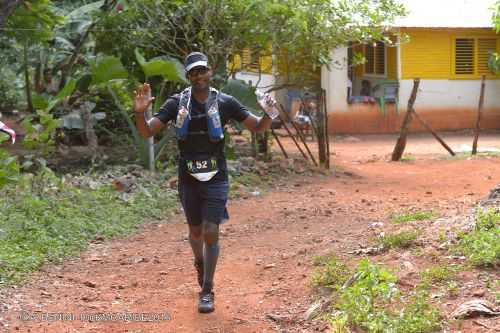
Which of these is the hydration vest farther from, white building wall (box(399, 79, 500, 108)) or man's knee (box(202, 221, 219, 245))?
white building wall (box(399, 79, 500, 108))

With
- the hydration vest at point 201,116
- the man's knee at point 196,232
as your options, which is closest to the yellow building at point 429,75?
the man's knee at point 196,232

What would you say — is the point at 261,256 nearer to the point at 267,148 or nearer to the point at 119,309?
the point at 119,309

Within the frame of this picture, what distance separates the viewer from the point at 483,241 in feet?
17.1

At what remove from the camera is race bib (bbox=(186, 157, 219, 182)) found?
510 cm

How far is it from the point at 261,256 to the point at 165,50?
6390 millimetres

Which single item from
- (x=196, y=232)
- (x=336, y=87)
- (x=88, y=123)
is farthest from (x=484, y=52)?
(x=196, y=232)

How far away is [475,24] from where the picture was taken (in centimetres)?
2020

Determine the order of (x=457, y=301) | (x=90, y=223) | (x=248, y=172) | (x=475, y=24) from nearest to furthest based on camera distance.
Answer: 1. (x=457, y=301)
2. (x=90, y=223)
3. (x=248, y=172)
4. (x=475, y=24)

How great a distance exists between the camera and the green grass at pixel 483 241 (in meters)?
4.94

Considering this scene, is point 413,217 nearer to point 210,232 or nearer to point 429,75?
point 210,232

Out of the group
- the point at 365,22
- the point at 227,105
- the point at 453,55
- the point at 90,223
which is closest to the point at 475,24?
the point at 453,55

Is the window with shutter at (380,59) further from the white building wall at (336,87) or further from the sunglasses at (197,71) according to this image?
the sunglasses at (197,71)

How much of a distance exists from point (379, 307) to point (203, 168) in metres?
1.48

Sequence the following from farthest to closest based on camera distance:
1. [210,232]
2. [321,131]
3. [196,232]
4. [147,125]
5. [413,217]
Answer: [321,131] → [413,217] → [196,232] → [210,232] → [147,125]
